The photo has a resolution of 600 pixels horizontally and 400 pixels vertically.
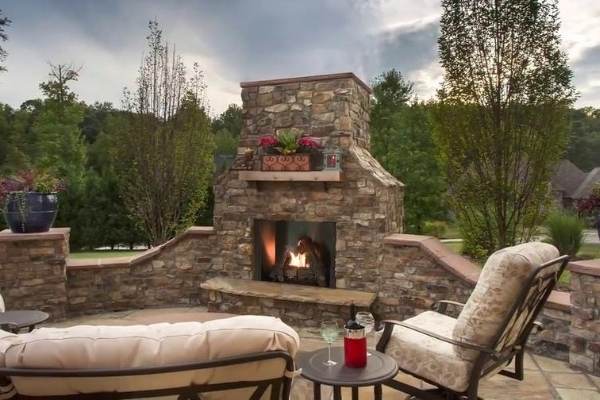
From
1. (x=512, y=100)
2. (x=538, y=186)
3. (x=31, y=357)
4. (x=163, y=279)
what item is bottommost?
(x=163, y=279)

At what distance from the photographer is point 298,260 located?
5.48 meters

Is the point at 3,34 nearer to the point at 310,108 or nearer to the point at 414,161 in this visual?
the point at 310,108

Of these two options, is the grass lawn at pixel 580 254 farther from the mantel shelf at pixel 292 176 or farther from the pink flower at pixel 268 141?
the pink flower at pixel 268 141

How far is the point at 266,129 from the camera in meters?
5.52

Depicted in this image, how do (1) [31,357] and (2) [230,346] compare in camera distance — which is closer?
(1) [31,357]

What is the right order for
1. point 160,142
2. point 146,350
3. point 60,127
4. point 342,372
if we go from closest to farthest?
point 146,350, point 342,372, point 160,142, point 60,127

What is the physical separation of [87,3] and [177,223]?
190 inches

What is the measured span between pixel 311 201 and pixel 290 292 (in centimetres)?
113

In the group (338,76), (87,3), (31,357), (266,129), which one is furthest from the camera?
(87,3)

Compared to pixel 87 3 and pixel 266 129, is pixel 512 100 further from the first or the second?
pixel 87 3

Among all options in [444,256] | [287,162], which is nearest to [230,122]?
[287,162]

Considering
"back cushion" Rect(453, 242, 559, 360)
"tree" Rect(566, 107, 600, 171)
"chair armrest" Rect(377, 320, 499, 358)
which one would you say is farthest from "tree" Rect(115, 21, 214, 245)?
"tree" Rect(566, 107, 600, 171)

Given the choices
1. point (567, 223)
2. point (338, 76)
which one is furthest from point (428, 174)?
point (338, 76)

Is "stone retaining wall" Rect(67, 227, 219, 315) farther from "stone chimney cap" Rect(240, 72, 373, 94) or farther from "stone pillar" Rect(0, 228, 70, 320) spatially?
"stone chimney cap" Rect(240, 72, 373, 94)
